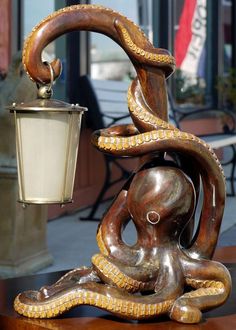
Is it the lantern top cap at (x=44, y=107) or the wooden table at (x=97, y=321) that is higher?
the lantern top cap at (x=44, y=107)

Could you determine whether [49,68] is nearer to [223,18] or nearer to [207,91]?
[207,91]

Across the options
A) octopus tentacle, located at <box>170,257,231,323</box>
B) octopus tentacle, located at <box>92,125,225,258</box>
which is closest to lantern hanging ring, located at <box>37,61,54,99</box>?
octopus tentacle, located at <box>92,125,225,258</box>

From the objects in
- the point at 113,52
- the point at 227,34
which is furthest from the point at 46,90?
the point at 227,34

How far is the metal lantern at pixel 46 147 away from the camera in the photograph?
135 centimetres

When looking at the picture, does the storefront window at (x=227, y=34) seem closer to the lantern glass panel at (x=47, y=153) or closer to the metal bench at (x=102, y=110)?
the metal bench at (x=102, y=110)

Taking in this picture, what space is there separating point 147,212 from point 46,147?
8.9 inches

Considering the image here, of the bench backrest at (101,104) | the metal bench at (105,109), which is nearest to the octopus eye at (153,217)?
the metal bench at (105,109)

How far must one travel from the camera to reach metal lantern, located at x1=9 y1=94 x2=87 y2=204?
4.44 feet

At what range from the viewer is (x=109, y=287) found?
1.36m

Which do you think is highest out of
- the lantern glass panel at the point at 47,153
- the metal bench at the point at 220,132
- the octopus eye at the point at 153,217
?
the lantern glass panel at the point at 47,153

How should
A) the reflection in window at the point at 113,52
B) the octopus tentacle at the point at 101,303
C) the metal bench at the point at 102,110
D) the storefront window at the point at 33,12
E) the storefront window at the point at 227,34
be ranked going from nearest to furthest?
the octopus tentacle at the point at 101,303
the storefront window at the point at 33,12
the metal bench at the point at 102,110
the reflection in window at the point at 113,52
the storefront window at the point at 227,34

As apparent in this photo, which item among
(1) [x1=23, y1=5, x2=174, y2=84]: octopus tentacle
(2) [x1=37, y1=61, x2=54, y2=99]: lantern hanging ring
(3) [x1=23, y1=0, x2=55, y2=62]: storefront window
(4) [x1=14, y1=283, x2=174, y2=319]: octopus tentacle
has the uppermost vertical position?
(3) [x1=23, y1=0, x2=55, y2=62]: storefront window

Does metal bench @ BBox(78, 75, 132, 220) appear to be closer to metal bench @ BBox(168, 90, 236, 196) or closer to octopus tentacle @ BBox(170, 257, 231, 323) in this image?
metal bench @ BBox(168, 90, 236, 196)

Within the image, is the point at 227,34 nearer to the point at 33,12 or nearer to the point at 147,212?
the point at 33,12
